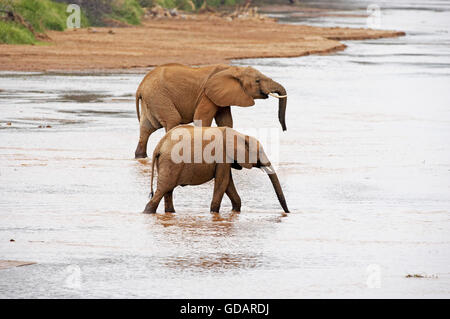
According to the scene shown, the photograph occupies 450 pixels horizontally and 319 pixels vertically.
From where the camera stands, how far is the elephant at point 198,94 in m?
14.8

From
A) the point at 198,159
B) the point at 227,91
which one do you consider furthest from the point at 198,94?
the point at 198,159

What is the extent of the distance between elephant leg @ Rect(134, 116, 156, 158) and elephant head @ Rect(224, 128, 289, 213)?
13.3 ft

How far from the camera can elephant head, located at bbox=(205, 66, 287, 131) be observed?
14.8 metres

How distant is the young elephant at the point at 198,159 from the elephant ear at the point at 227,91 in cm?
315

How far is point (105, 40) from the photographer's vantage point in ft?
127

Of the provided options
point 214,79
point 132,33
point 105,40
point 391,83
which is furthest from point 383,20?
point 214,79

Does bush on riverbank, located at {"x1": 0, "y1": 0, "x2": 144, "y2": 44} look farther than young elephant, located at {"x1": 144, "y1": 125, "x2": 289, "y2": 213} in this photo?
Yes

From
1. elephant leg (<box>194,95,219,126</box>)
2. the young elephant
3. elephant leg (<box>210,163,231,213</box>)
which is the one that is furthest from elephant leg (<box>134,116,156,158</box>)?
elephant leg (<box>210,163,231,213</box>)

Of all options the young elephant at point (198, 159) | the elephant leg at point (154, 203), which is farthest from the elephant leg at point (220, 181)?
the elephant leg at point (154, 203)

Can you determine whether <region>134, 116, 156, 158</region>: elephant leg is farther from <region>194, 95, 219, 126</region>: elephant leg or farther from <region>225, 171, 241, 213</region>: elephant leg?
<region>225, 171, 241, 213</region>: elephant leg

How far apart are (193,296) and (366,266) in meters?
1.77

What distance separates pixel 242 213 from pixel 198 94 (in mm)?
3850

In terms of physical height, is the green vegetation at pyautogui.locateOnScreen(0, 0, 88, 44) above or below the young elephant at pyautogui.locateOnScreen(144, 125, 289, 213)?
below
